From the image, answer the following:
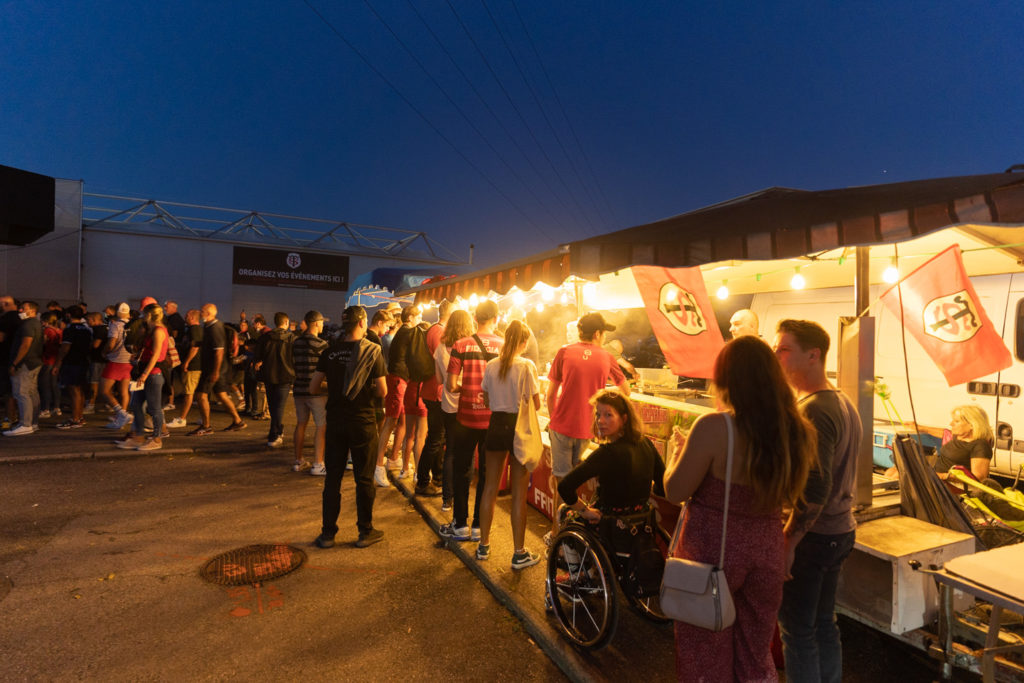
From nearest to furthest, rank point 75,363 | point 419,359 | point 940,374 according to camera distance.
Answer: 1. point 419,359
2. point 940,374
3. point 75,363

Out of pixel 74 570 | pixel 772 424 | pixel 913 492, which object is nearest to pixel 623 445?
pixel 772 424

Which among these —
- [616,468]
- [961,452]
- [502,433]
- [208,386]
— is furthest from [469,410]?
[208,386]

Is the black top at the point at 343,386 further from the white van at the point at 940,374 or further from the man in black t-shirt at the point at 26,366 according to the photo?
the man in black t-shirt at the point at 26,366

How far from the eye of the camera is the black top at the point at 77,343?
9.55 meters

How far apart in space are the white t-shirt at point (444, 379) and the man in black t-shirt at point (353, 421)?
0.72m

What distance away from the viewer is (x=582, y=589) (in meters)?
3.25

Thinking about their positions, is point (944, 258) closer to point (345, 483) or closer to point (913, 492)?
point (913, 492)

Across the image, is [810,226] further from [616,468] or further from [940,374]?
[940,374]

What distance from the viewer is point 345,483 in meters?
6.76

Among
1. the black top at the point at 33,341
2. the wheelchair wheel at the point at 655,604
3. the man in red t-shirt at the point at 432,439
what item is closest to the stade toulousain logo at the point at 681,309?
the wheelchair wheel at the point at 655,604

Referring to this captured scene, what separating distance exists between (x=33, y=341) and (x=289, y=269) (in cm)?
1423

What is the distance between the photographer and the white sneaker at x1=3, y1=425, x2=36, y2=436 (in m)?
8.45

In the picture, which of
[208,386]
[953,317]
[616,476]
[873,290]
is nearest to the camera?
[616,476]

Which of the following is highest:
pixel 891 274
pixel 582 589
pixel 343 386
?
pixel 891 274
